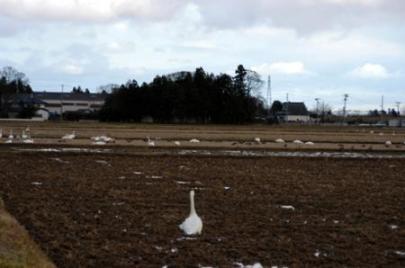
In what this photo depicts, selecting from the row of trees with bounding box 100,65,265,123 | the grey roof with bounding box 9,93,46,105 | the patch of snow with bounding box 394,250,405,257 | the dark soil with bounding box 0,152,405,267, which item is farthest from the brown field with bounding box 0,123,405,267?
the grey roof with bounding box 9,93,46,105

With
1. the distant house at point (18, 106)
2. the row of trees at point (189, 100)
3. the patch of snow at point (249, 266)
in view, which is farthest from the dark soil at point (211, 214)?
the distant house at point (18, 106)

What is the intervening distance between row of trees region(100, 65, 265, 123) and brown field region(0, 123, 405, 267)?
88.2 metres

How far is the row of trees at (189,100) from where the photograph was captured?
11669cm

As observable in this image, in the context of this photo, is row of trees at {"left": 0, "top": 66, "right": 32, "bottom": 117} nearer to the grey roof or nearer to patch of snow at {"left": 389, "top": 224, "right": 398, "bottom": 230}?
the grey roof

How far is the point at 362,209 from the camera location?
16203mm

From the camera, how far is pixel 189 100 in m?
116

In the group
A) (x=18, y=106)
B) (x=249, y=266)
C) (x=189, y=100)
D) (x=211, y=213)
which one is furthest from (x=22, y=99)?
(x=249, y=266)

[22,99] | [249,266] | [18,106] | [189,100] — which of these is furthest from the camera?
[22,99]

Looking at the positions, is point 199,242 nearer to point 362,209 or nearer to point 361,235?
point 361,235

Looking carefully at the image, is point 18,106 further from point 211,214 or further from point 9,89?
point 211,214

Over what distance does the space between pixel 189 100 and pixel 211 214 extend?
333ft

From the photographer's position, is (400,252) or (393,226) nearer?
(400,252)

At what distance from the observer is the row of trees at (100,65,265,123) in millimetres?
116688

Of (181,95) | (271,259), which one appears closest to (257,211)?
(271,259)
